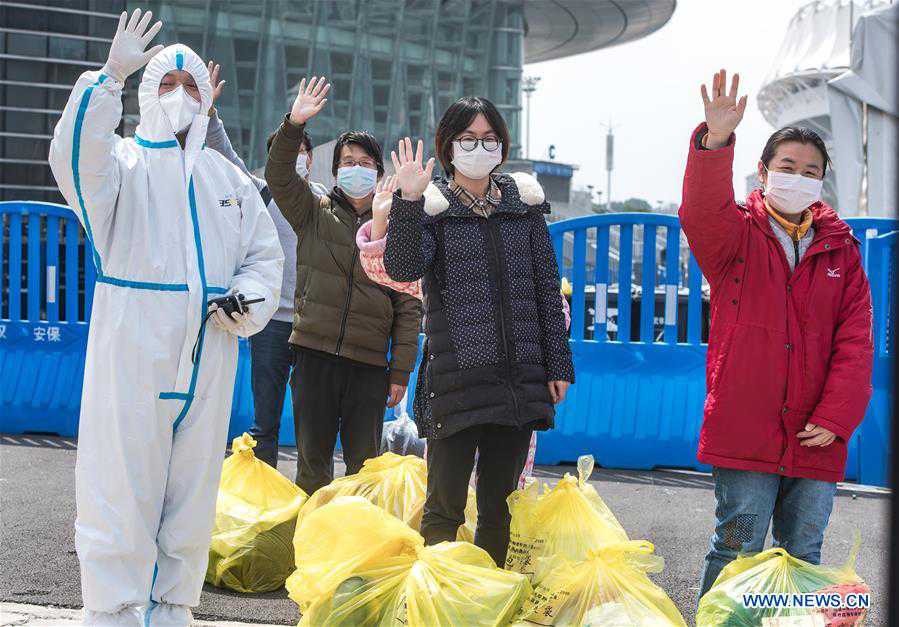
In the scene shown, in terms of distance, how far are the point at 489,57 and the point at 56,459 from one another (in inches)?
1406

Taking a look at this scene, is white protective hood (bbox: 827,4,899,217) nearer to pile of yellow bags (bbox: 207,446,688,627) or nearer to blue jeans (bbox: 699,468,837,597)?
blue jeans (bbox: 699,468,837,597)

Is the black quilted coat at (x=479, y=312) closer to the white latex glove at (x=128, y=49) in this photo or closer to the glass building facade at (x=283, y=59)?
the white latex glove at (x=128, y=49)

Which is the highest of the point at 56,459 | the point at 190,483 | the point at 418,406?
the point at 418,406

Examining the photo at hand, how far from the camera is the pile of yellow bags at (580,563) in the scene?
3168 millimetres

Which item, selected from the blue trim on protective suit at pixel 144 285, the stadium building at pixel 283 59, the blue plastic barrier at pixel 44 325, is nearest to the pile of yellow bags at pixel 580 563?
the blue trim on protective suit at pixel 144 285

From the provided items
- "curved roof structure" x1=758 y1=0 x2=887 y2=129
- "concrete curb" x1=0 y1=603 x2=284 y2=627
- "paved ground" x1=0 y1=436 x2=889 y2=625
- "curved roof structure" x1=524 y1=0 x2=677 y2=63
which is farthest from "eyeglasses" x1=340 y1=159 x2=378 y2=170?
"curved roof structure" x1=758 y1=0 x2=887 y2=129

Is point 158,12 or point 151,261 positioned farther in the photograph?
point 158,12

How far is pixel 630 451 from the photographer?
25.7 feet

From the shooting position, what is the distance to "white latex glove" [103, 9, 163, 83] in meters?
3.32

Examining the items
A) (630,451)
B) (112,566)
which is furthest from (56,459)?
(112,566)

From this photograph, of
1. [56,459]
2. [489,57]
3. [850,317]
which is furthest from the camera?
[489,57]

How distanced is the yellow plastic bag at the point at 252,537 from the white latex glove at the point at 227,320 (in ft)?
3.70

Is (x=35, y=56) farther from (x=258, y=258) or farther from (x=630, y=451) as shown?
(x=258, y=258)

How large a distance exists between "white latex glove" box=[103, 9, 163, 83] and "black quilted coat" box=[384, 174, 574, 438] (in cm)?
95
